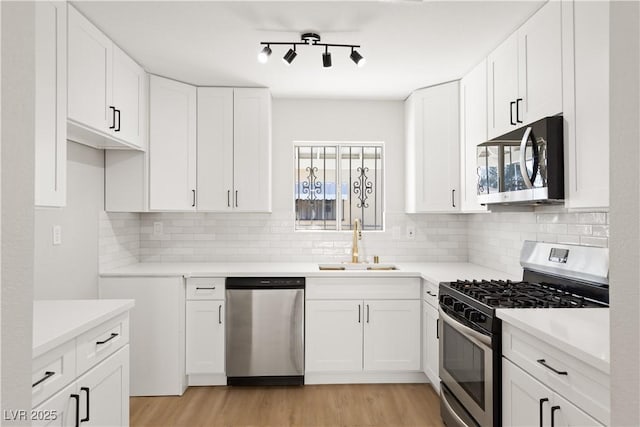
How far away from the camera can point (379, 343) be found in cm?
328

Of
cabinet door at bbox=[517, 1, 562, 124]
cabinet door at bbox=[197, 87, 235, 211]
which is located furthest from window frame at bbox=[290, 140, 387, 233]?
cabinet door at bbox=[517, 1, 562, 124]

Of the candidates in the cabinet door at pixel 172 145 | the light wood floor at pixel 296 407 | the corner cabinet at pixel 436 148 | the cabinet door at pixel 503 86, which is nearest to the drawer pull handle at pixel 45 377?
the light wood floor at pixel 296 407

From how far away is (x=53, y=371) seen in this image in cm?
150

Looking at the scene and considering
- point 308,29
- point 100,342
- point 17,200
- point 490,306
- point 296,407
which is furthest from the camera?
point 296,407

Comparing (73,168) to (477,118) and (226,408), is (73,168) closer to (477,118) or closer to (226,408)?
(226,408)

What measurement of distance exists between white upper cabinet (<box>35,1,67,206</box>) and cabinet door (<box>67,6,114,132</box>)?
8 centimetres

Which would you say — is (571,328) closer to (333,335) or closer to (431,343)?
(431,343)

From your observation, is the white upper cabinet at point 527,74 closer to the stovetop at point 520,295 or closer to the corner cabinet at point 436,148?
the corner cabinet at point 436,148

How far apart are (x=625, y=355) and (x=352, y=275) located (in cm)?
269

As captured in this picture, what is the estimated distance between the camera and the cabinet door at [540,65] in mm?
2006

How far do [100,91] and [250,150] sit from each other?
128 centimetres

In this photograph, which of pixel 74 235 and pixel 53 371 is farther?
pixel 74 235

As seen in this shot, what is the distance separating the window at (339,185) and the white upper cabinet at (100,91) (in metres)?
1.51

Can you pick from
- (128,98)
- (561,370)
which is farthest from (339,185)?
(561,370)
